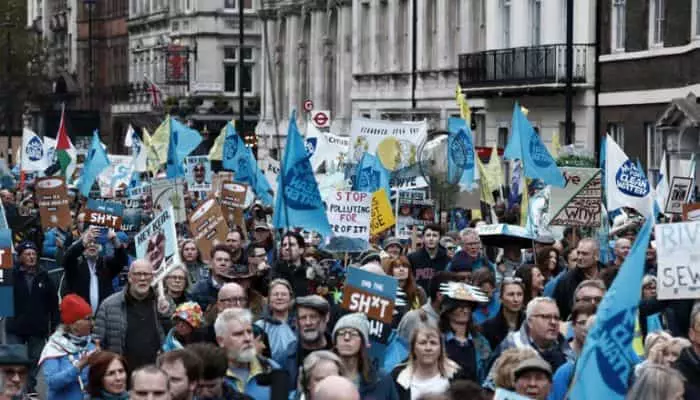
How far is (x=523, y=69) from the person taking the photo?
44.4 m

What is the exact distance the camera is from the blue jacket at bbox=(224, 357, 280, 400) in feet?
37.9

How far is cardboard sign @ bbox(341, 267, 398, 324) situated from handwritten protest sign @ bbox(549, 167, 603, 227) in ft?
25.5

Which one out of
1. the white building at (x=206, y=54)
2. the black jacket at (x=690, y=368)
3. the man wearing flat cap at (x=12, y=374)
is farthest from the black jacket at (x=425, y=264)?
the white building at (x=206, y=54)

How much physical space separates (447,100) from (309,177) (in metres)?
32.8

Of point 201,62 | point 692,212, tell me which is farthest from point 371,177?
point 201,62

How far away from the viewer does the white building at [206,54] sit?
85.2m

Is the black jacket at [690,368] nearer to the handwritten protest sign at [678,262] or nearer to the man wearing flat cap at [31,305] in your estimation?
the handwritten protest sign at [678,262]

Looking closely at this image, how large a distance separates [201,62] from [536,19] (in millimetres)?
44684

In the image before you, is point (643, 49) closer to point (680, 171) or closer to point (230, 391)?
point (680, 171)

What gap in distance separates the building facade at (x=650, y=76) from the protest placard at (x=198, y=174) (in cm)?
742

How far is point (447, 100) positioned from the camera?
51.7 metres

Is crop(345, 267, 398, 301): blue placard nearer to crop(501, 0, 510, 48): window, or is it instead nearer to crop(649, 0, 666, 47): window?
crop(649, 0, 666, 47): window

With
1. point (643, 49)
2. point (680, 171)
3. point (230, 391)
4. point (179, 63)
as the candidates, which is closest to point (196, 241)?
point (230, 391)

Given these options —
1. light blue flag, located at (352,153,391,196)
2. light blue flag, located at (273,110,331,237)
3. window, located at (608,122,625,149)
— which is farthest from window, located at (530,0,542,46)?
light blue flag, located at (273,110,331,237)
